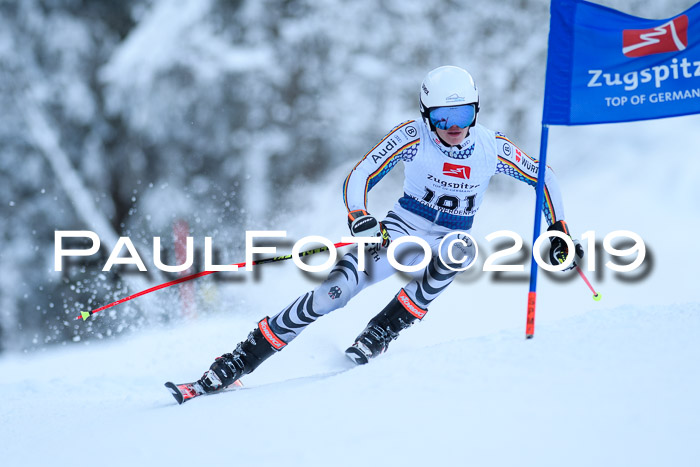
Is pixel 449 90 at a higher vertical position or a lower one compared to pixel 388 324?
higher

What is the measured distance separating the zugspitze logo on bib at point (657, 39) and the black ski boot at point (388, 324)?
188 cm

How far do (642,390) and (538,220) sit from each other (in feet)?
4.04

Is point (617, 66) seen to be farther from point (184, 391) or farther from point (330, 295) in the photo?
point (184, 391)

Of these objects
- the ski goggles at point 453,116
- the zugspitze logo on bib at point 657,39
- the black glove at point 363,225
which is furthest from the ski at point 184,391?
the zugspitze logo on bib at point 657,39

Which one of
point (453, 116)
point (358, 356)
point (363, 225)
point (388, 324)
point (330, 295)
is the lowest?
point (358, 356)

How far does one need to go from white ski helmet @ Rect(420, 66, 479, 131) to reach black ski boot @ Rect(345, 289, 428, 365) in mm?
1205

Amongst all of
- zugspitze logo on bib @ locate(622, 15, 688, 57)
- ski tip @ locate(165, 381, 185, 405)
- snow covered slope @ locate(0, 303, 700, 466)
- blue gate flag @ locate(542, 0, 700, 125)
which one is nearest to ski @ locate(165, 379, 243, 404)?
ski tip @ locate(165, 381, 185, 405)

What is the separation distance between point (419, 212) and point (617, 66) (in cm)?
137

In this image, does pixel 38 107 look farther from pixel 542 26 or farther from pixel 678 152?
pixel 678 152

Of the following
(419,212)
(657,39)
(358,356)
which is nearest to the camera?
(657,39)

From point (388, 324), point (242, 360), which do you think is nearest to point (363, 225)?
point (388, 324)

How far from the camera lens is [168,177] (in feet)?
46.5

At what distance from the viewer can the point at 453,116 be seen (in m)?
3.84

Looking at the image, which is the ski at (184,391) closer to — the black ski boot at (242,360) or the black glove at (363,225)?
the black ski boot at (242,360)
